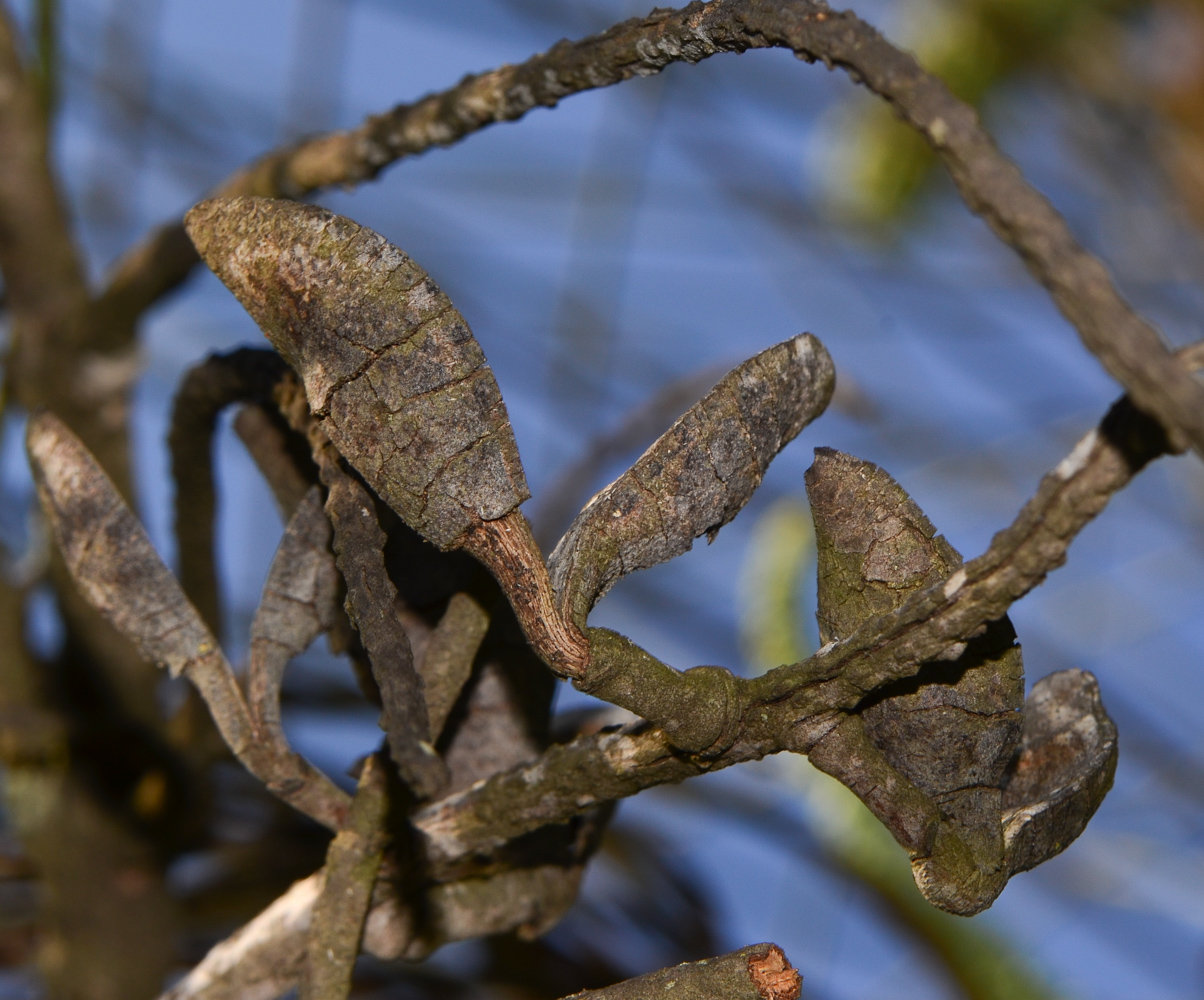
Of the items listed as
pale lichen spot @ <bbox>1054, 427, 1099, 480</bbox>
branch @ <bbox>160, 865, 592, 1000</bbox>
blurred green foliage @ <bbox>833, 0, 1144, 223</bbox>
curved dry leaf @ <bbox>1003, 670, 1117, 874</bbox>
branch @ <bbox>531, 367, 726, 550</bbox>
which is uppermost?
blurred green foliage @ <bbox>833, 0, 1144, 223</bbox>

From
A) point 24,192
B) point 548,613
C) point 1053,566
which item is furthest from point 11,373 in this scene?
point 1053,566

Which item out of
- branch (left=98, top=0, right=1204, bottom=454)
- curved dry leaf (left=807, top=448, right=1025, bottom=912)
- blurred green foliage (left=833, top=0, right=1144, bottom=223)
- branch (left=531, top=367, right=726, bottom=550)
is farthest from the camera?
blurred green foliage (left=833, top=0, right=1144, bottom=223)

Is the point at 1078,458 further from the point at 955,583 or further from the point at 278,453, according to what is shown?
the point at 278,453

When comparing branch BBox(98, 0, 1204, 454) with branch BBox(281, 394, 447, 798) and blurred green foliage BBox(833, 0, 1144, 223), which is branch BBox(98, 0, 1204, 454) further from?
blurred green foliage BBox(833, 0, 1144, 223)

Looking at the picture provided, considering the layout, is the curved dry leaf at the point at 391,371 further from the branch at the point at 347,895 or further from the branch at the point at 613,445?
the branch at the point at 613,445

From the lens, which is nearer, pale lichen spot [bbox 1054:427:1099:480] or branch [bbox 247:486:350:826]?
pale lichen spot [bbox 1054:427:1099:480]

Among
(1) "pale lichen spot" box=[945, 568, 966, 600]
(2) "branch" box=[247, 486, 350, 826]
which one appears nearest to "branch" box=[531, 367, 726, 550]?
(2) "branch" box=[247, 486, 350, 826]
